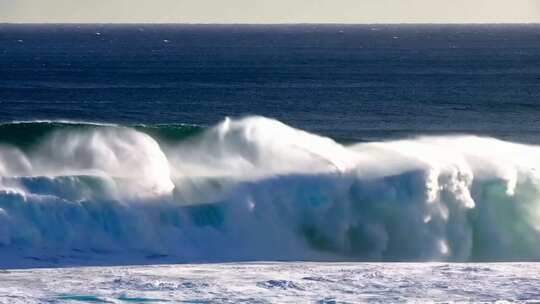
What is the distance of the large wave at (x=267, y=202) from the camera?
1085 inches

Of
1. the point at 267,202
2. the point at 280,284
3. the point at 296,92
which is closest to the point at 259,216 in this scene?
the point at 267,202

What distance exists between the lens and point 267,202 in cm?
2891

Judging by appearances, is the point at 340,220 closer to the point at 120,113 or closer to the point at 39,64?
the point at 120,113

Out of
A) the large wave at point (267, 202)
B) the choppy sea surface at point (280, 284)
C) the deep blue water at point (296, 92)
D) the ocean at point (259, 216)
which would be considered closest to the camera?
the choppy sea surface at point (280, 284)

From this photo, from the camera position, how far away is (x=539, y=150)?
1289 inches

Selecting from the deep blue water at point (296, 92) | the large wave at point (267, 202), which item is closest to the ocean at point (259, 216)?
the large wave at point (267, 202)

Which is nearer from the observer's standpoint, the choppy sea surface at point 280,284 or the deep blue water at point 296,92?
the choppy sea surface at point 280,284

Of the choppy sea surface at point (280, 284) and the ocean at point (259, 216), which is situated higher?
the ocean at point (259, 216)

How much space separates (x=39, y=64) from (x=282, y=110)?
55429 mm

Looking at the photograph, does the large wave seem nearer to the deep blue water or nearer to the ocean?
the ocean

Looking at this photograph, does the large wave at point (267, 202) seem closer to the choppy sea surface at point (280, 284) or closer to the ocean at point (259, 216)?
the ocean at point (259, 216)

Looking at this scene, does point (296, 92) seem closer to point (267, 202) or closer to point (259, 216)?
point (267, 202)

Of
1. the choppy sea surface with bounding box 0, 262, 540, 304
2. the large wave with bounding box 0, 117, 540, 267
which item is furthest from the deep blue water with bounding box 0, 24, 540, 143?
the choppy sea surface with bounding box 0, 262, 540, 304

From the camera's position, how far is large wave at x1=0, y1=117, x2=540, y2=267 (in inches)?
1085
